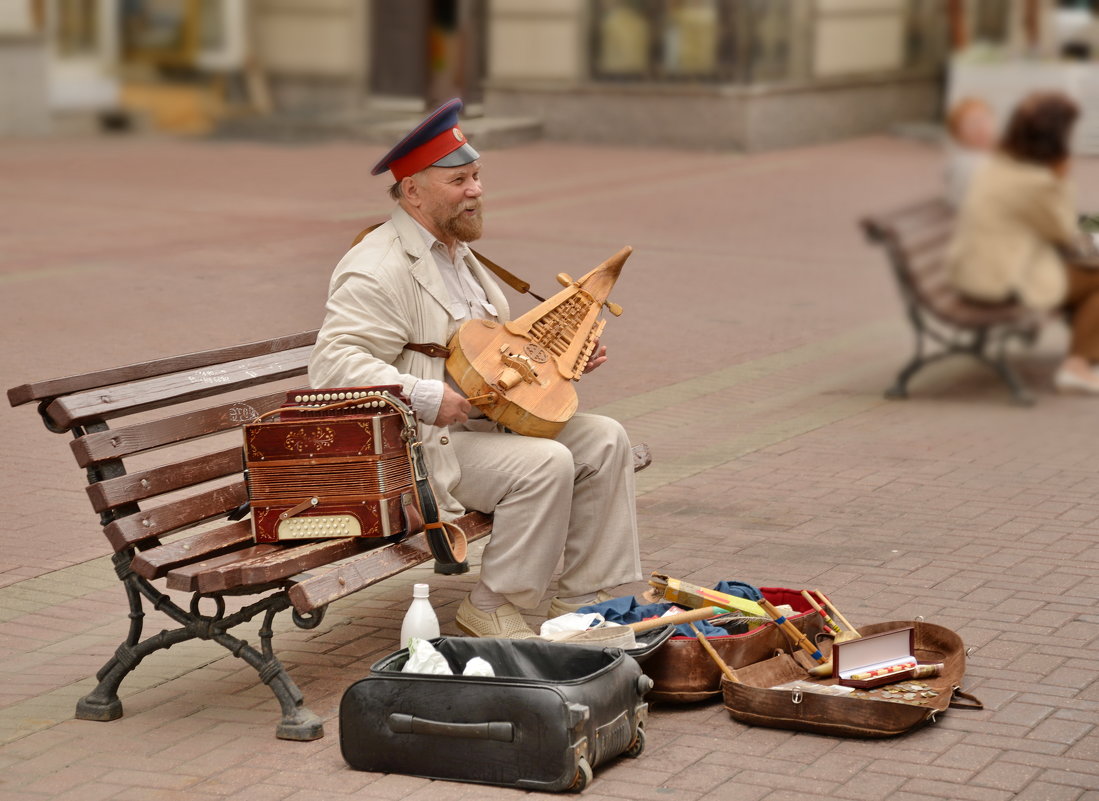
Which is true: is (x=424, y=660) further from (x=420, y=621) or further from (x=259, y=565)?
(x=259, y=565)

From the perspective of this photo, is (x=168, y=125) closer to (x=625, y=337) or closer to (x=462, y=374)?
(x=625, y=337)

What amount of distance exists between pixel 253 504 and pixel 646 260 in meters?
7.95

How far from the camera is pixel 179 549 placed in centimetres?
432

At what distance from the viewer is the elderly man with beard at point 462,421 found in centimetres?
469

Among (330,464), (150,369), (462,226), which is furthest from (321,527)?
(462,226)

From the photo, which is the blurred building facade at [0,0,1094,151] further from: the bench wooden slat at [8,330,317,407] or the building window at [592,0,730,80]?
the bench wooden slat at [8,330,317,407]

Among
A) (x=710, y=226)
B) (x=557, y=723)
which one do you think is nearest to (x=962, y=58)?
(x=710, y=226)

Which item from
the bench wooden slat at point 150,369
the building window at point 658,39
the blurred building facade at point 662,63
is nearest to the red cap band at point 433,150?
the bench wooden slat at point 150,369

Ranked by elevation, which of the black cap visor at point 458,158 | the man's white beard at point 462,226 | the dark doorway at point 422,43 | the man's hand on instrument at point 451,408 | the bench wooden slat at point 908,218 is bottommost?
the man's hand on instrument at point 451,408

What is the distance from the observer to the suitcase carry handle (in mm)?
3848

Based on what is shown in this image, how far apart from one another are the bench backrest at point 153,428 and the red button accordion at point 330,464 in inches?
7.1

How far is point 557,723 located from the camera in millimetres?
3793

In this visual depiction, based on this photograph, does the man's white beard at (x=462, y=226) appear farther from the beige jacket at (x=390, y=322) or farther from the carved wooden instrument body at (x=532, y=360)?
the carved wooden instrument body at (x=532, y=360)

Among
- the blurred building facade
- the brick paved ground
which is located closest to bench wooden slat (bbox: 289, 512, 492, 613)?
the brick paved ground
